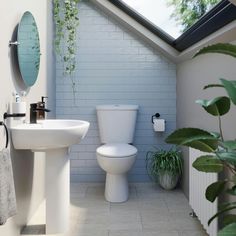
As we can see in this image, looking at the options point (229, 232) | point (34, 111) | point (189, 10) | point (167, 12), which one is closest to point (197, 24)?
point (189, 10)

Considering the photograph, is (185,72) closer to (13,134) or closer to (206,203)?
(206,203)

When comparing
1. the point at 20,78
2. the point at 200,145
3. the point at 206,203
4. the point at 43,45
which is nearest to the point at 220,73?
the point at 206,203

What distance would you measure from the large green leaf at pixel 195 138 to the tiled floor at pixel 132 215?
123 centimetres

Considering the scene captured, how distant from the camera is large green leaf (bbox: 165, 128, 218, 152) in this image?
1125 millimetres

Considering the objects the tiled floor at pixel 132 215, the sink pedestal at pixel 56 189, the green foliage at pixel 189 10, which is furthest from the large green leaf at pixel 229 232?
the green foliage at pixel 189 10

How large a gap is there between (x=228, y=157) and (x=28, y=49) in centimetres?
176

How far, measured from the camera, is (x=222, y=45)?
3.51ft

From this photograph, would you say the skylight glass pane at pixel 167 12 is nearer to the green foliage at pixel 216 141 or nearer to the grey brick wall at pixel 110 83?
the grey brick wall at pixel 110 83

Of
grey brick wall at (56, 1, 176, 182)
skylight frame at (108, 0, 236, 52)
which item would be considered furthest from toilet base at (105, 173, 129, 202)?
skylight frame at (108, 0, 236, 52)

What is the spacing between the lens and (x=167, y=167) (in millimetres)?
3102

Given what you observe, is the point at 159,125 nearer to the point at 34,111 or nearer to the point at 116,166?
the point at 116,166

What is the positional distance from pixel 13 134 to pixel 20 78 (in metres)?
0.46

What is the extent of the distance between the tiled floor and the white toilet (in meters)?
0.14

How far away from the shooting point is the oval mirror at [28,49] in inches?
84.3
